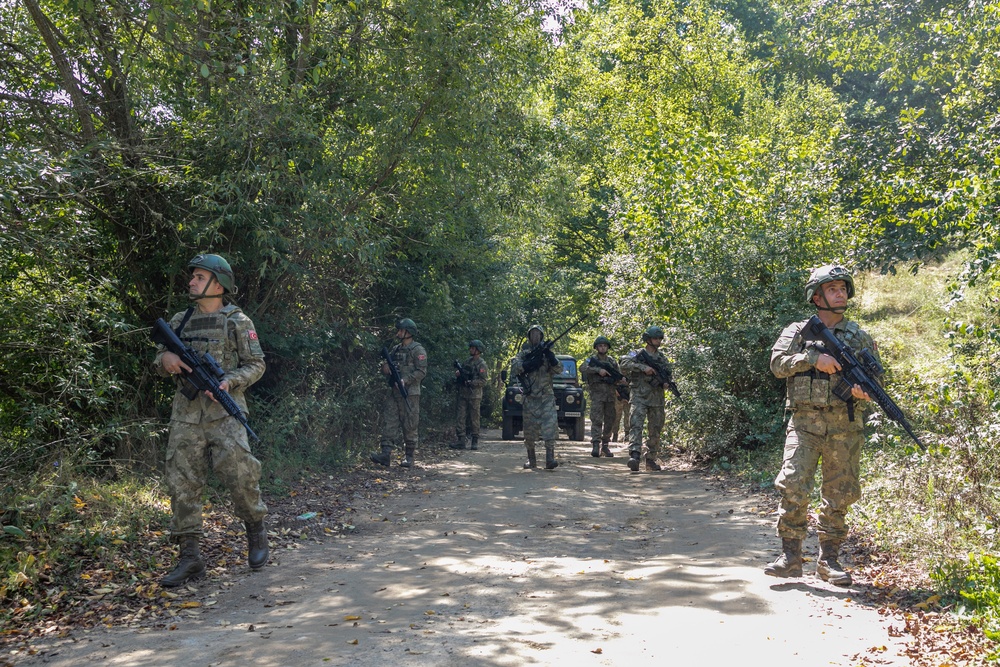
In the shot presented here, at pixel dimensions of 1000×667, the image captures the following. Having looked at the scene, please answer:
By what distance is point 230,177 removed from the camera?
29.8ft

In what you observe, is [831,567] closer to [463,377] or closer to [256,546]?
[256,546]

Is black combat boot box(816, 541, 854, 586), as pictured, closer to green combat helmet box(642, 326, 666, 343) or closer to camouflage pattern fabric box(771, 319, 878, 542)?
camouflage pattern fabric box(771, 319, 878, 542)

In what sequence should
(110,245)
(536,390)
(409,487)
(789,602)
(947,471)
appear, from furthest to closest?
(536,390) < (409,487) < (110,245) < (947,471) < (789,602)

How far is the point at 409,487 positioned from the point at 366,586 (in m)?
5.53

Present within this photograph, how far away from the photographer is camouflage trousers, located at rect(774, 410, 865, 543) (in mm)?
6332

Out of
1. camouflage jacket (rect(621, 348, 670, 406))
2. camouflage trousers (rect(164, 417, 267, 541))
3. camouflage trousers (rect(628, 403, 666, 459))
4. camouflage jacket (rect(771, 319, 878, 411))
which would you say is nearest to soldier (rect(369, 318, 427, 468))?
camouflage jacket (rect(621, 348, 670, 406))

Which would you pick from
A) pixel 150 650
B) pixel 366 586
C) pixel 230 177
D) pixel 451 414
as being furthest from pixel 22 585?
pixel 451 414

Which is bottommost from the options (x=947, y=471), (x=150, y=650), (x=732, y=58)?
(x=150, y=650)

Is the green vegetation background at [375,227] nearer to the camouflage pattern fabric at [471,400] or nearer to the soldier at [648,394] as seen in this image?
the soldier at [648,394]

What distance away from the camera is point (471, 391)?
17.4 m

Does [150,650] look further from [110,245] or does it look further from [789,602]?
[110,245]

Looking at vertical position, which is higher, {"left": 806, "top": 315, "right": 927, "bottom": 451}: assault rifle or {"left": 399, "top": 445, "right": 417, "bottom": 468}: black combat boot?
{"left": 806, "top": 315, "right": 927, "bottom": 451}: assault rifle

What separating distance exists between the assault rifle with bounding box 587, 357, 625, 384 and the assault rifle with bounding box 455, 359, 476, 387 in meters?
2.24

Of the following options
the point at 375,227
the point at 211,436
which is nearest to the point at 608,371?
the point at 375,227
